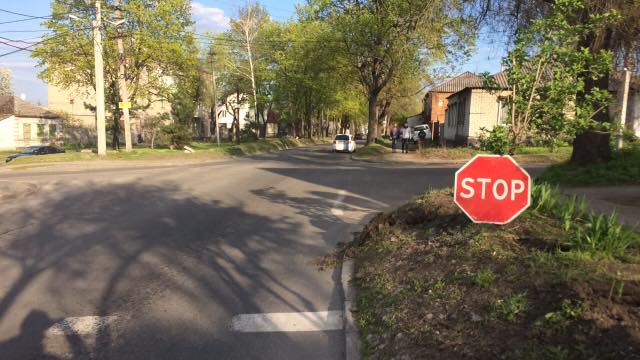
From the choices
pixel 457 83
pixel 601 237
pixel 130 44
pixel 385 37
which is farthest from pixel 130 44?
pixel 457 83

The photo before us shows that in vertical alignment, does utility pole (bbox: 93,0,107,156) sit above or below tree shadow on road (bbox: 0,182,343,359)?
above

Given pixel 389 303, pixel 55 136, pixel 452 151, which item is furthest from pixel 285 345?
pixel 55 136

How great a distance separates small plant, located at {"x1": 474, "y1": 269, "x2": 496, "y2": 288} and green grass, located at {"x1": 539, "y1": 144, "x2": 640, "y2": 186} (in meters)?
9.21

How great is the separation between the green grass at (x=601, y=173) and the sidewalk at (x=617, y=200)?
560mm

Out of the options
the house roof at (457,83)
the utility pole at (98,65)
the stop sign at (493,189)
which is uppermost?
the house roof at (457,83)

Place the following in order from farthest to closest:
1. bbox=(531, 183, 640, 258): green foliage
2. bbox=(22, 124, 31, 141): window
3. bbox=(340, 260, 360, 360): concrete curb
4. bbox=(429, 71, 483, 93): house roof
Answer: bbox=(429, 71, 483, 93): house roof
bbox=(22, 124, 31, 141): window
bbox=(531, 183, 640, 258): green foliage
bbox=(340, 260, 360, 360): concrete curb

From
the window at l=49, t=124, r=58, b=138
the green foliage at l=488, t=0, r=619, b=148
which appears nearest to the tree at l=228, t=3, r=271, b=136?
the window at l=49, t=124, r=58, b=138

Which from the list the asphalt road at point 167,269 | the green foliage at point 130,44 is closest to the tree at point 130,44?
the green foliage at point 130,44

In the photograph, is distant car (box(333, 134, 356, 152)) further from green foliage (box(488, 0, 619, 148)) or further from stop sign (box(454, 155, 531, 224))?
stop sign (box(454, 155, 531, 224))

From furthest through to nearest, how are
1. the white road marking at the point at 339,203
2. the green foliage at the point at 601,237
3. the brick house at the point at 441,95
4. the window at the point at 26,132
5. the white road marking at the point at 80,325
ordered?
1. the brick house at the point at 441,95
2. the window at the point at 26,132
3. the white road marking at the point at 339,203
4. the white road marking at the point at 80,325
5. the green foliage at the point at 601,237

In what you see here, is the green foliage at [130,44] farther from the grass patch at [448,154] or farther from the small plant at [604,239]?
the small plant at [604,239]

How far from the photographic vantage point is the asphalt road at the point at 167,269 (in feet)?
15.1

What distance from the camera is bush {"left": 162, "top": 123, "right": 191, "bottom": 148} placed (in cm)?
3691

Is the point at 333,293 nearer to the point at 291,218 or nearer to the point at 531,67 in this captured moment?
the point at 531,67
